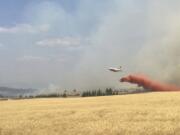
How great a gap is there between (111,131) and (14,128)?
29.4 ft

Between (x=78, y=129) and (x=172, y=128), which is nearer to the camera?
(x=172, y=128)

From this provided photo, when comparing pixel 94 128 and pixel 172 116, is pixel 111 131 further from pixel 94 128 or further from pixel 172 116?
pixel 172 116

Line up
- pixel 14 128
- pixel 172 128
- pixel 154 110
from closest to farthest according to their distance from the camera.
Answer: pixel 172 128 → pixel 14 128 → pixel 154 110

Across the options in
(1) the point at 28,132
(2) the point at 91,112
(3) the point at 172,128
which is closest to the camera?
(3) the point at 172,128

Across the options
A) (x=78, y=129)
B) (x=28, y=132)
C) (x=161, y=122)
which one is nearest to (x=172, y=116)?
(x=161, y=122)

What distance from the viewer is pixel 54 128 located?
107 ft

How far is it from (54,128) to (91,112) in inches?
306

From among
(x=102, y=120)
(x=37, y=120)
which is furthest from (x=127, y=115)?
(x=37, y=120)

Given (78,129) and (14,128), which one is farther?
(14,128)

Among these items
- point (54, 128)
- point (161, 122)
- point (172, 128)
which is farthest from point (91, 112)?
point (172, 128)

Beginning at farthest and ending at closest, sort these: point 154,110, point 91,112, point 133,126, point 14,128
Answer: point 91,112
point 154,110
point 14,128
point 133,126

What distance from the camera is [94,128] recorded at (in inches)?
1195

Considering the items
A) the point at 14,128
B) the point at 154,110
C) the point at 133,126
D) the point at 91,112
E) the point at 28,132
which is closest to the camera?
the point at 133,126

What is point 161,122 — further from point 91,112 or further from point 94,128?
point 91,112
